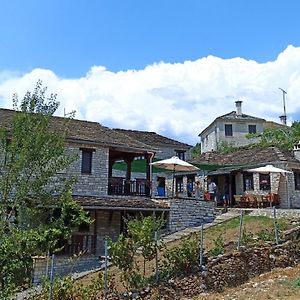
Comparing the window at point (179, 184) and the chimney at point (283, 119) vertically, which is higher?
the chimney at point (283, 119)

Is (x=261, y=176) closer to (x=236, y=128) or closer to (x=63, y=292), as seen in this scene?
(x=63, y=292)

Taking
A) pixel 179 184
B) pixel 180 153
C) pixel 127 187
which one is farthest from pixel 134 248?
pixel 180 153

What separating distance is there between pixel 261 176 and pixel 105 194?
41.0 feet

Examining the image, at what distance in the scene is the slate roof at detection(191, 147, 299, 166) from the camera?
30816mm

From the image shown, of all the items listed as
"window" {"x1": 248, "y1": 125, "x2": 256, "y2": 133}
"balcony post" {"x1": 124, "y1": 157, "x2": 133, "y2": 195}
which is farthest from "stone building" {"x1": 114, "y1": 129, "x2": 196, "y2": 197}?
"window" {"x1": 248, "y1": 125, "x2": 256, "y2": 133}

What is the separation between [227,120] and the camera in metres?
52.8

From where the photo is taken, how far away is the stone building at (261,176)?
29594 mm

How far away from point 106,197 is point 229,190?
42.9 feet

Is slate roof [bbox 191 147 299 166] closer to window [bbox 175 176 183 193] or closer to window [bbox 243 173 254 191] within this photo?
window [bbox 243 173 254 191]

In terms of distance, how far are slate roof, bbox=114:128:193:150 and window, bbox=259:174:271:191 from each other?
38.5 ft

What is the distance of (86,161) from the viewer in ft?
75.3

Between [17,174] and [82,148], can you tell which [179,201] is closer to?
[82,148]

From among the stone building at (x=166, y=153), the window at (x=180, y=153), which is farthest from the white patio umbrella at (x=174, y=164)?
the window at (x=180, y=153)

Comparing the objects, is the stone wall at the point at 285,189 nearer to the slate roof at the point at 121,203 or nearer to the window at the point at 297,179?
the window at the point at 297,179
